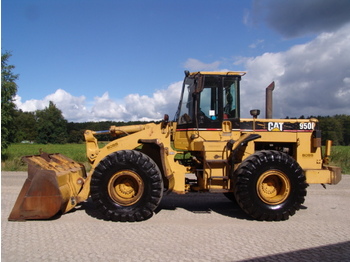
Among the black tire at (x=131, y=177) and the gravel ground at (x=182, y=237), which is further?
the black tire at (x=131, y=177)

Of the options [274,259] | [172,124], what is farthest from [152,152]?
[274,259]

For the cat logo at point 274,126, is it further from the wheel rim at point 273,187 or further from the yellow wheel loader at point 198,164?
the wheel rim at point 273,187

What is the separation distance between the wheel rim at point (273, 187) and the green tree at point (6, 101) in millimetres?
19059

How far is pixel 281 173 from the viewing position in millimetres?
6039

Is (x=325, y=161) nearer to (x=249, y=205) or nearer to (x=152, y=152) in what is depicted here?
(x=249, y=205)

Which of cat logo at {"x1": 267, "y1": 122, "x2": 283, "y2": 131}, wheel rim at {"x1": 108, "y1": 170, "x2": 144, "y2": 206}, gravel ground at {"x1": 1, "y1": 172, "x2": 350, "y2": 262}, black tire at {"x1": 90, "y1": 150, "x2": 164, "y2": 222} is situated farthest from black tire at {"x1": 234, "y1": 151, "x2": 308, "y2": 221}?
wheel rim at {"x1": 108, "y1": 170, "x2": 144, "y2": 206}

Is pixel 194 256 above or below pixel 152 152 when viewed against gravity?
below

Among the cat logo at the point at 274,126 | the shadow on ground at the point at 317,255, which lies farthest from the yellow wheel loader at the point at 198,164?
the shadow on ground at the point at 317,255

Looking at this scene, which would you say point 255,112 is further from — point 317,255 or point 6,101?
point 6,101

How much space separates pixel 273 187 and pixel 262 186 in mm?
291

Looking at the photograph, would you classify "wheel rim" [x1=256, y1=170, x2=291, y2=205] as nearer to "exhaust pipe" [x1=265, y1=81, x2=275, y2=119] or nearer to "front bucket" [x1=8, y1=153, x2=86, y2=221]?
"exhaust pipe" [x1=265, y1=81, x2=275, y2=119]

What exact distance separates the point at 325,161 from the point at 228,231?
307cm

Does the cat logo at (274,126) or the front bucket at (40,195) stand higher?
the cat logo at (274,126)

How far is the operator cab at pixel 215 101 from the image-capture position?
257 inches
